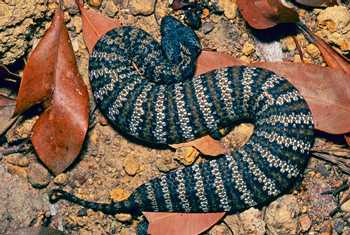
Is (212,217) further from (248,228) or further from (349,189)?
(349,189)

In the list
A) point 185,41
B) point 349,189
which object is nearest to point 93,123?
point 185,41

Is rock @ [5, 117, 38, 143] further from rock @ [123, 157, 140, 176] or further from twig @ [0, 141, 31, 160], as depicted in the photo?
rock @ [123, 157, 140, 176]

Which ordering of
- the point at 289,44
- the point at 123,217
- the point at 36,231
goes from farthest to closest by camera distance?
the point at 289,44, the point at 123,217, the point at 36,231

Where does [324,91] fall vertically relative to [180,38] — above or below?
below

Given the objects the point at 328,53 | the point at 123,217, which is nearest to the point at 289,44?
the point at 328,53

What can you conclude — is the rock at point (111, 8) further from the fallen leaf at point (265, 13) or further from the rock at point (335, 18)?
the rock at point (335, 18)

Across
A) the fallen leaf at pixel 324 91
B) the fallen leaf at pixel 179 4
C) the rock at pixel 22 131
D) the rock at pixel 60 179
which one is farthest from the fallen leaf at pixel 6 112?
the fallen leaf at pixel 324 91

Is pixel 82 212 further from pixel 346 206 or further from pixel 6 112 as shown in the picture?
pixel 346 206

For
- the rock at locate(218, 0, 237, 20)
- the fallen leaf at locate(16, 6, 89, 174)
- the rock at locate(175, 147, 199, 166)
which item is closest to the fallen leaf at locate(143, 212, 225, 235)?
the rock at locate(175, 147, 199, 166)
